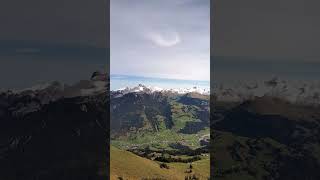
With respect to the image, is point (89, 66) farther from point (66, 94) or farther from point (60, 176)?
point (60, 176)

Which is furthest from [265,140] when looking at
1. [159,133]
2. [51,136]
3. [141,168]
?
[159,133]

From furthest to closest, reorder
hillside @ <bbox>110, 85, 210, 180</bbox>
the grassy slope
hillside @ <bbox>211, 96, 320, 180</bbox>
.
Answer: hillside @ <bbox>110, 85, 210, 180</bbox>, the grassy slope, hillside @ <bbox>211, 96, 320, 180</bbox>

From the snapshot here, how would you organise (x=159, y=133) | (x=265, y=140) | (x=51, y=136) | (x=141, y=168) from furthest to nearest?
(x=159, y=133), (x=141, y=168), (x=265, y=140), (x=51, y=136)

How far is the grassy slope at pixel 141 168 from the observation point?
643 centimetres

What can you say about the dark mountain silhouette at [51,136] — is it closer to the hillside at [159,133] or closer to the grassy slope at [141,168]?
the grassy slope at [141,168]

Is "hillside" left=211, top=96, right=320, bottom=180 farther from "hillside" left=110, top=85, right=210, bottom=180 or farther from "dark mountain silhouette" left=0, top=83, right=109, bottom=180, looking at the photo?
"dark mountain silhouette" left=0, top=83, right=109, bottom=180

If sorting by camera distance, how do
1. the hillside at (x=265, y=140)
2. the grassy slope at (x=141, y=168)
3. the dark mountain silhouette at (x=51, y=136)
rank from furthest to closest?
1. the grassy slope at (x=141, y=168)
2. the hillside at (x=265, y=140)
3. the dark mountain silhouette at (x=51, y=136)

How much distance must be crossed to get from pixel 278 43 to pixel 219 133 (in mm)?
1454

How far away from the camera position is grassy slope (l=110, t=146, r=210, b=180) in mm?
6430

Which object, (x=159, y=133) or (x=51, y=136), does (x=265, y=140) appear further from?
(x=159, y=133)

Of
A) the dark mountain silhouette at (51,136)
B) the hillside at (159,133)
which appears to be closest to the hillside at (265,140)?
the hillside at (159,133)

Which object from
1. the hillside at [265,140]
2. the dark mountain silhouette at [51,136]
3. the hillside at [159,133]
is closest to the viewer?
the dark mountain silhouette at [51,136]

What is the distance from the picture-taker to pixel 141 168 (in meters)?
6.67

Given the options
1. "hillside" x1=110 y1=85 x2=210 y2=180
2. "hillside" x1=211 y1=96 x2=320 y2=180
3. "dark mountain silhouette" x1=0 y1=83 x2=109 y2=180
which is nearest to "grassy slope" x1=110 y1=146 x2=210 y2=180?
"hillside" x1=110 y1=85 x2=210 y2=180
